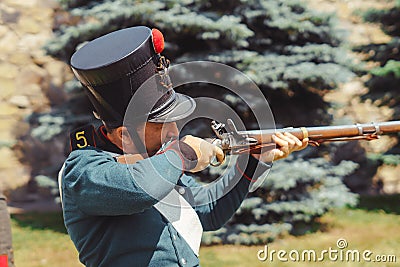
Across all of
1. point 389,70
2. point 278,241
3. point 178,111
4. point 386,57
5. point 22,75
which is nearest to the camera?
point 178,111

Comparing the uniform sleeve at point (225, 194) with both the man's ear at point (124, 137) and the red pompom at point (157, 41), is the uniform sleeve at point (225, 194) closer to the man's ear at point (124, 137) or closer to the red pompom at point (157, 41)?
the man's ear at point (124, 137)

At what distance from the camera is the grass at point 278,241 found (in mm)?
5512

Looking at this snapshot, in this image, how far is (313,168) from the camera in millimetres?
6023

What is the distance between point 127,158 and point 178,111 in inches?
10.0

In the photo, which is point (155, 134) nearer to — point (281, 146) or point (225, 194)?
point (225, 194)

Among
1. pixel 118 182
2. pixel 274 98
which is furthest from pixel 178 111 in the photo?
pixel 274 98

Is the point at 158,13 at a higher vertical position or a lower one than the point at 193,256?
lower

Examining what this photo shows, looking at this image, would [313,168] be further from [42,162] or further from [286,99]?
[42,162]

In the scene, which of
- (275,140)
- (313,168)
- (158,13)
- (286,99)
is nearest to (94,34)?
(158,13)

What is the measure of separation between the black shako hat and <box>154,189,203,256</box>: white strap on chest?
0.36 m

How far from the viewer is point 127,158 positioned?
2008mm

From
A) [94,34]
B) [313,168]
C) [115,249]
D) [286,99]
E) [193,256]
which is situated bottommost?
[313,168]

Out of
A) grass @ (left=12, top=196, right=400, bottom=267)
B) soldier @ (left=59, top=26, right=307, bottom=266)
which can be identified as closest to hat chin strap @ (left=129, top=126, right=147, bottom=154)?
soldier @ (left=59, top=26, right=307, bottom=266)

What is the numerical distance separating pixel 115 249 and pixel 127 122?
444 millimetres
